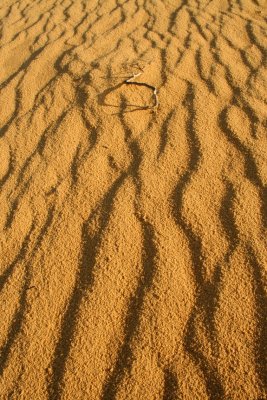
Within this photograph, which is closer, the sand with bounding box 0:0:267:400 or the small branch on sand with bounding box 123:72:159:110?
the sand with bounding box 0:0:267:400

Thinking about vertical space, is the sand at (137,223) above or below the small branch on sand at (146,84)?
below

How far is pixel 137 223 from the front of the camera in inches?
71.4

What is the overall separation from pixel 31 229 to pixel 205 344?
41.3 inches

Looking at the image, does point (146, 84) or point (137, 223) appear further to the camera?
point (146, 84)

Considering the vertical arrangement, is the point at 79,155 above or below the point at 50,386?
above

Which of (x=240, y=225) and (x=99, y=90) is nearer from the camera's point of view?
(x=240, y=225)

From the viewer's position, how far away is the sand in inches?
54.0

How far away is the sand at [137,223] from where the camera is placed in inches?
54.0

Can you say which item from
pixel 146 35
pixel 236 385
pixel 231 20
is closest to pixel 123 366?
pixel 236 385

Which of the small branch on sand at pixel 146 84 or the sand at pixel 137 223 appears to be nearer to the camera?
the sand at pixel 137 223

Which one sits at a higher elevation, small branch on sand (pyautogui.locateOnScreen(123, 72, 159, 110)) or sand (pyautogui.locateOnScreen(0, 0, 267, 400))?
small branch on sand (pyautogui.locateOnScreen(123, 72, 159, 110))

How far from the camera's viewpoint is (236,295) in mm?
1484

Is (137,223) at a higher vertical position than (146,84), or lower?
lower

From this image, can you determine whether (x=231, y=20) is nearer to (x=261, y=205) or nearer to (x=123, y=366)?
(x=261, y=205)
